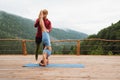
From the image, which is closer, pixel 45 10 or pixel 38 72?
pixel 38 72

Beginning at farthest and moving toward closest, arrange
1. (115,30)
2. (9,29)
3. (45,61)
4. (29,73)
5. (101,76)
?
1. (9,29)
2. (115,30)
3. (45,61)
4. (29,73)
5. (101,76)

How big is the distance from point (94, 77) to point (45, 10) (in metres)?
3.08

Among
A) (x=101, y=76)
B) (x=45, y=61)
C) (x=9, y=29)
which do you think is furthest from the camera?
(x=9, y=29)

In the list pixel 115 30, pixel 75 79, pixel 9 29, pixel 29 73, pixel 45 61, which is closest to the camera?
pixel 75 79

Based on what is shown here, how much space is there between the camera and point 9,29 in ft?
652

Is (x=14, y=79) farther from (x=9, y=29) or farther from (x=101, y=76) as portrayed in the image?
(x=9, y=29)

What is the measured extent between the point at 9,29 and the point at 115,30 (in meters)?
126

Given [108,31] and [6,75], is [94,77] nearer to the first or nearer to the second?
[6,75]

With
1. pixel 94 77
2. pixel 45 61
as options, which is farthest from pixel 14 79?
pixel 45 61

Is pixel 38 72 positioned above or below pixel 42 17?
below

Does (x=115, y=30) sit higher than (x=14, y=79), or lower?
higher

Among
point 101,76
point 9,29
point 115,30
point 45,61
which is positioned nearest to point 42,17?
point 45,61

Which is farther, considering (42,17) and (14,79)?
(42,17)

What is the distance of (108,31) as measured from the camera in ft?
278
